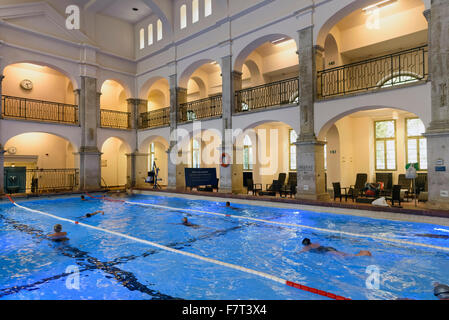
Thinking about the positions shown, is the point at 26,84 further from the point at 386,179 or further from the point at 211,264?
the point at 386,179

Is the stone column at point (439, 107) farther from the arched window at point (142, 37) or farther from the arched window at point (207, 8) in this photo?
the arched window at point (142, 37)

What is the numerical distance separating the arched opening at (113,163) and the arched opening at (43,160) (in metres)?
2.27

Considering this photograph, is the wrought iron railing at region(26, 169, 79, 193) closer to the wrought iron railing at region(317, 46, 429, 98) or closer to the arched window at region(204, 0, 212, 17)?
the arched window at region(204, 0, 212, 17)

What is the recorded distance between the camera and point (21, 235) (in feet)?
25.7

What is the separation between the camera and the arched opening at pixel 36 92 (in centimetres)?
1770

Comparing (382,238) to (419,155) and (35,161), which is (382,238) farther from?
(35,161)

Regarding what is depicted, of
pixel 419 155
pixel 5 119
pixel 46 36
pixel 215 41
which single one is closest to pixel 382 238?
pixel 419 155

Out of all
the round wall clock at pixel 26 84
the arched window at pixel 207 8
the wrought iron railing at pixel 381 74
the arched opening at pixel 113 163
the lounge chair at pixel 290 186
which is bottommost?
the lounge chair at pixel 290 186

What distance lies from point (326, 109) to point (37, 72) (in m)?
18.6

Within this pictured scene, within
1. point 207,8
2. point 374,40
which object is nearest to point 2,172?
point 207,8

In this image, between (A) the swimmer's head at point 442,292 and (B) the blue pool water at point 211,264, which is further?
(B) the blue pool water at point 211,264

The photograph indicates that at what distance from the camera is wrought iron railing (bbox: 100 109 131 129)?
66.8ft

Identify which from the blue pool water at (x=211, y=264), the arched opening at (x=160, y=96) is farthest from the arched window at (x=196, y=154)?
the blue pool water at (x=211, y=264)

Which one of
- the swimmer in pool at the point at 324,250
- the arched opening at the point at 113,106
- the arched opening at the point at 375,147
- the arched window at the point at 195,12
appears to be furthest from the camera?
the arched opening at the point at 113,106
